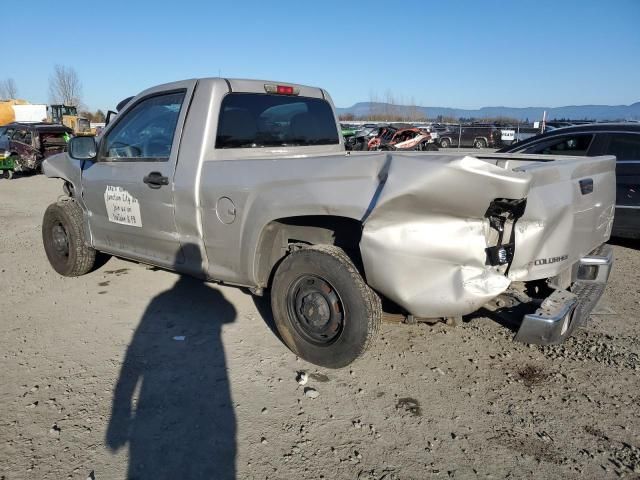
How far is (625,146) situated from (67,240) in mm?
7011

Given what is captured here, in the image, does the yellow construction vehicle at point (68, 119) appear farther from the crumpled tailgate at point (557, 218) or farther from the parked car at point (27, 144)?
the crumpled tailgate at point (557, 218)

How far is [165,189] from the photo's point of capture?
3705 millimetres

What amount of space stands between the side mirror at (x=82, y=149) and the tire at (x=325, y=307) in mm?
2409

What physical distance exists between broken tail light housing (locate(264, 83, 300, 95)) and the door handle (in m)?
1.20

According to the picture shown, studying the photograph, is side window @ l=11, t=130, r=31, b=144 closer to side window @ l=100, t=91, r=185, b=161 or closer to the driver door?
the driver door

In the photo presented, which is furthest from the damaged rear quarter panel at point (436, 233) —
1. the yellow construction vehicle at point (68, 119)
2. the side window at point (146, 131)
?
the yellow construction vehicle at point (68, 119)

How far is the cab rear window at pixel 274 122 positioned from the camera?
368 cm

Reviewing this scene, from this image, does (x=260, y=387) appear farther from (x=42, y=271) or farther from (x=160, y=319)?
(x=42, y=271)

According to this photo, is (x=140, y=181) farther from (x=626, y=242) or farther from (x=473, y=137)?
(x=473, y=137)

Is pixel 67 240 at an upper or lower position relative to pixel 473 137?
upper

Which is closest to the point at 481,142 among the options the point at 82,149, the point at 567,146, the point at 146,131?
the point at 567,146

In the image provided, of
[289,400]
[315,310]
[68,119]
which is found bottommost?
[289,400]

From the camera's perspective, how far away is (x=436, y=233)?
2.57 m

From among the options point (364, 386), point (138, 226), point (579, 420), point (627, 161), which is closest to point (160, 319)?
point (138, 226)
